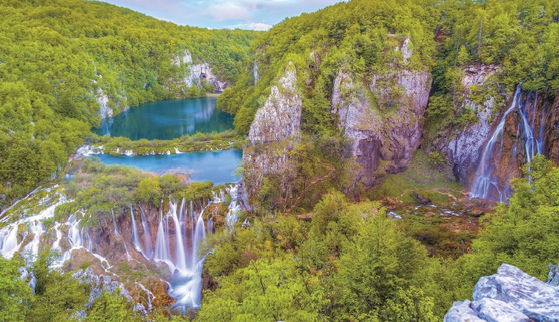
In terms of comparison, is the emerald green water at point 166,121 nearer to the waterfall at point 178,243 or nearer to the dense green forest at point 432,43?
the dense green forest at point 432,43

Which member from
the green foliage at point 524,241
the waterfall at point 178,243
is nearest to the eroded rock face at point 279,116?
the waterfall at point 178,243

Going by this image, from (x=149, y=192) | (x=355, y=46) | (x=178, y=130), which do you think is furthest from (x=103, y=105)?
(x=355, y=46)

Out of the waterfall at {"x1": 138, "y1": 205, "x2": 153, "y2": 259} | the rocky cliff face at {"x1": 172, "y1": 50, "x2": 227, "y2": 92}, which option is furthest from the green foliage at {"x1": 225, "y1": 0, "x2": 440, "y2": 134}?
the rocky cliff face at {"x1": 172, "y1": 50, "x2": 227, "y2": 92}

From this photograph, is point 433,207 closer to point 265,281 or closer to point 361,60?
point 361,60

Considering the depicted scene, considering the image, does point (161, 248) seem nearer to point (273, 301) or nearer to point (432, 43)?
point (273, 301)

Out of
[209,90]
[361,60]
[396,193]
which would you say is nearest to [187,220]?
[396,193]

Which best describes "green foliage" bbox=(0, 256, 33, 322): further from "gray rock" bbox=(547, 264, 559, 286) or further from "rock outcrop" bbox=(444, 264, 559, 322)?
"gray rock" bbox=(547, 264, 559, 286)
